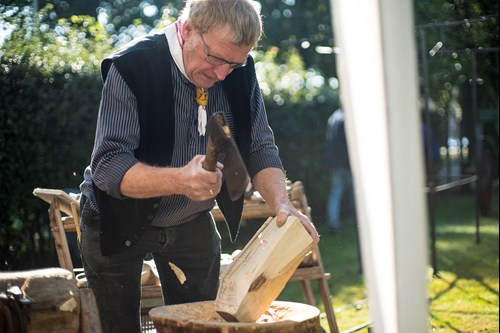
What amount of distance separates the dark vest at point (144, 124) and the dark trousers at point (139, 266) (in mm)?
95

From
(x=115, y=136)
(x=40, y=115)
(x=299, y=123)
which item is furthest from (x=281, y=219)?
(x=299, y=123)

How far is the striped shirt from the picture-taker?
2.37 meters

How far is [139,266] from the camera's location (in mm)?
2709

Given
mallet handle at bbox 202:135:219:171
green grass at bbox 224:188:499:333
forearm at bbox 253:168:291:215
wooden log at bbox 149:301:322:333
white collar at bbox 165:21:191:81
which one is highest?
white collar at bbox 165:21:191:81

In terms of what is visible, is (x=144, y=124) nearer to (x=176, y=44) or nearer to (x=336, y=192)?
(x=176, y=44)

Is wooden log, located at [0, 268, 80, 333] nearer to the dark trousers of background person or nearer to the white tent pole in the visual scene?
the white tent pole

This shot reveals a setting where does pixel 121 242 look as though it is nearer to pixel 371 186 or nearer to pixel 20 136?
pixel 371 186

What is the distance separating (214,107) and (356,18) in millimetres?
806

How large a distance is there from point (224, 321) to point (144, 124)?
658 mm

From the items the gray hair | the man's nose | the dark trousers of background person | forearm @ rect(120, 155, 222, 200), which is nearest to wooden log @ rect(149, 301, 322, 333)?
forearm @ rect(120, 155, 222, 200)

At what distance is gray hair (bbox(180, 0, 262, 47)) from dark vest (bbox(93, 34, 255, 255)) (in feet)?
0.62

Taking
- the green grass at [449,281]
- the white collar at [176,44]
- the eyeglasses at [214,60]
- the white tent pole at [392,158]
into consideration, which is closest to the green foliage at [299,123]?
the green grass at [449,281]

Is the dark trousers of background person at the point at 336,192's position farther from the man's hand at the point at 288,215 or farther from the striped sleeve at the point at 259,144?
the man's hand at the point at 288,215

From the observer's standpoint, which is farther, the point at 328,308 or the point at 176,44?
the point at 328,308
